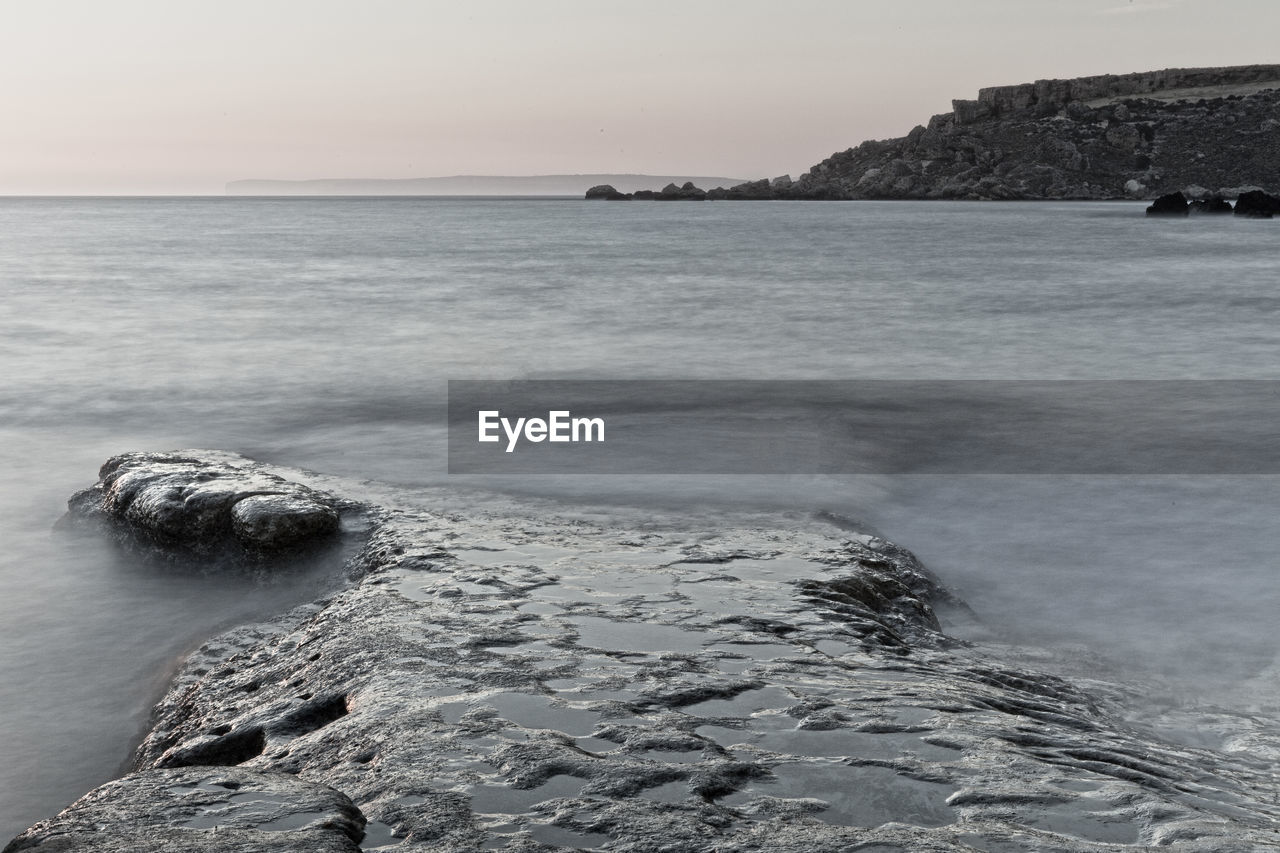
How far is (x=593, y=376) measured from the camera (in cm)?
1484

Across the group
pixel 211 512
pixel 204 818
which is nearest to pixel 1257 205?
pixel 211 512

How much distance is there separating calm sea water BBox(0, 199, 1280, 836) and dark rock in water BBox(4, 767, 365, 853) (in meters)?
1.52

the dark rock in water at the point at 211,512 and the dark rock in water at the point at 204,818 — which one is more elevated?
the dark rock in water at the point at 204,818

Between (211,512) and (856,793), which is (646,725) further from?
(211,512)

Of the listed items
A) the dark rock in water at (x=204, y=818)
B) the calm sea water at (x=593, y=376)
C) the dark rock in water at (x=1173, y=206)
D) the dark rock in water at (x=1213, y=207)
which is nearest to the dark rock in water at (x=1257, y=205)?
the dark rock in water at (x=1213, y=207)

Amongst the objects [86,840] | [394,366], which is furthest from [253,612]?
[394,366]

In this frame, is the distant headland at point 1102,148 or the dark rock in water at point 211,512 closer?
the dark rock in water at point 211,512

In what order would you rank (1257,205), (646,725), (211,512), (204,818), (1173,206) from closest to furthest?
(204,818) < (646,725) < (211,512) < (1257,205) < (1173,206)

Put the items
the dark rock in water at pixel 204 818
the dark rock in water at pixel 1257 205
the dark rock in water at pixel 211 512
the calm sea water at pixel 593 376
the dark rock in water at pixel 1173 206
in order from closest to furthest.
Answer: the dark rock in water at pixel 204 818, the calm sea water at pixel 593 376, the dark rock in water at pixel 211 512, the dark rock in water at pixel 1257 205, the dark rock in water at pixel 1173 206

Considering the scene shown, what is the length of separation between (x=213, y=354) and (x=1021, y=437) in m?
11.9

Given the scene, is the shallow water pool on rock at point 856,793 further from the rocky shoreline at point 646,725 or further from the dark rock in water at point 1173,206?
the dark rock in water at point 1173,206

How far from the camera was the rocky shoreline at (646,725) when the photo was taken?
2881 millimetres

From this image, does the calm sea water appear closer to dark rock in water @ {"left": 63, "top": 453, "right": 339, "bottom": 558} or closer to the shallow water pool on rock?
Result: dark rock in water @ {"left": 63, "top": 453, "right": 339, "bottom": 558}

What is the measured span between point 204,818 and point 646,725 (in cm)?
142
